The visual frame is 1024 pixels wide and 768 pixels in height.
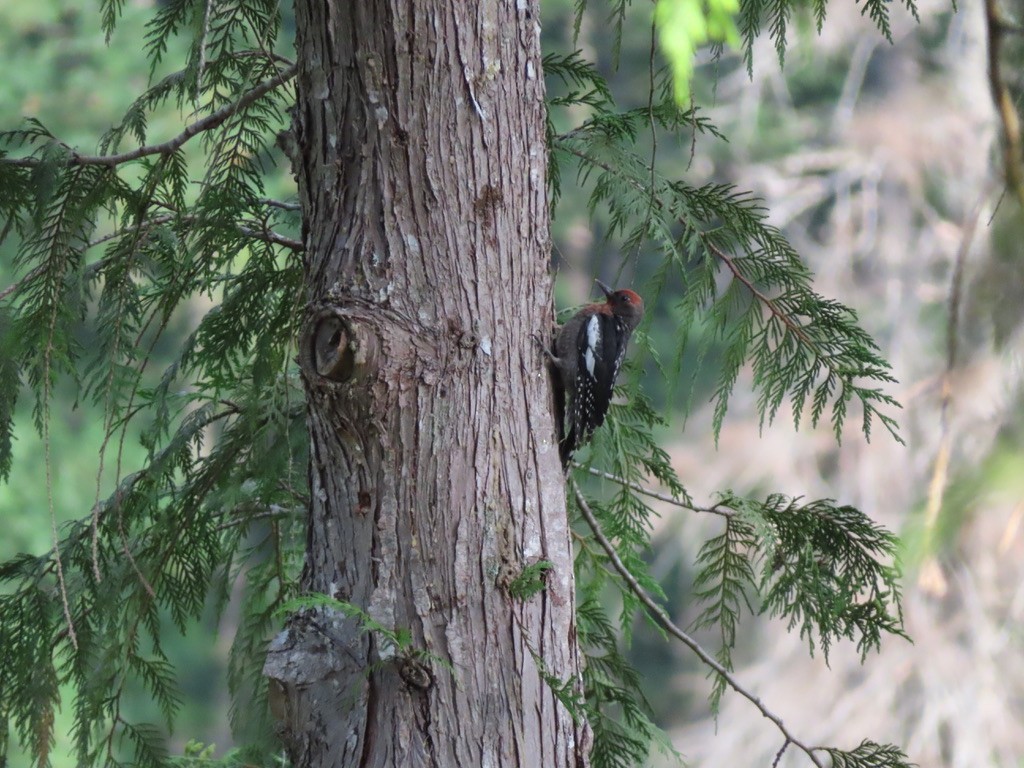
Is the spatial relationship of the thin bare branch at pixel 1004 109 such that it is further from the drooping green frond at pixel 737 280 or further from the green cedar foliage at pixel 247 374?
the drooping green frond at pixel 737 280

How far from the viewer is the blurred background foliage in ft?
31.6

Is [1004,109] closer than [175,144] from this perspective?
Yes

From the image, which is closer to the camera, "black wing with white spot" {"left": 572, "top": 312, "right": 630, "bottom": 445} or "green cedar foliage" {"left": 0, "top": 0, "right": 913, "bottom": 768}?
"green cedar foliage" {"left": 0, "top": 0, "right": 913, "bottom": 768}

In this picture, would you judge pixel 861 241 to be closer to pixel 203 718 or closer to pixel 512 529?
pixel 512 529

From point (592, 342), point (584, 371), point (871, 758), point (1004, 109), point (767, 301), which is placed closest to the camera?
point (1004, 109)

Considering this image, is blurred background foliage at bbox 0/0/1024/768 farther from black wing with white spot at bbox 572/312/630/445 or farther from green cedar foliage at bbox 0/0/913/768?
green cedar foliage at bbox 0/0/913/768

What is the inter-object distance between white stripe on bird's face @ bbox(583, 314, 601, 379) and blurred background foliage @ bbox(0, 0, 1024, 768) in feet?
Answer: 12.4

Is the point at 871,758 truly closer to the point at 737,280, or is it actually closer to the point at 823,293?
the point at 737,280

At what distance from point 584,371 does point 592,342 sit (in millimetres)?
245

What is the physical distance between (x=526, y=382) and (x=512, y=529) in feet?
1.17

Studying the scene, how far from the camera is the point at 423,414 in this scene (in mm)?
2305

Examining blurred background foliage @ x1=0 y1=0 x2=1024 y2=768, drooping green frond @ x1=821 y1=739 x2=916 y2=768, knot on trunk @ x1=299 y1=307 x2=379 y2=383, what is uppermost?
blurred background foliage @ x1=0 y1=0 x2=1024 y2=768

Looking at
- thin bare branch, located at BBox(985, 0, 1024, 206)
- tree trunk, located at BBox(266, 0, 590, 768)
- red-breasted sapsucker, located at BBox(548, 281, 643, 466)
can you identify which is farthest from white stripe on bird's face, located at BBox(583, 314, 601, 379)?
thin bare branch, located at BBox(985, 0, 1024, 206)

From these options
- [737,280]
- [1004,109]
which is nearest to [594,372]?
[737,280]
